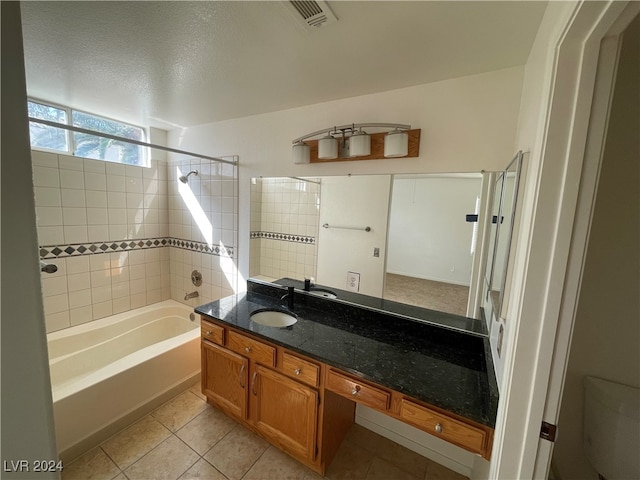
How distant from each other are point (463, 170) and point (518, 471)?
129 centimetres

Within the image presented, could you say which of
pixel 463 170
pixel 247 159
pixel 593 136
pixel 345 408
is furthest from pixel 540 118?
pixel 247 159

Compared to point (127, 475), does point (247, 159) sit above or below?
above

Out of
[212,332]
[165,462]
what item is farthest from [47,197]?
[165,462]

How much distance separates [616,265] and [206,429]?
246 cm

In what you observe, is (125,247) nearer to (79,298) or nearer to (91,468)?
(79,298)

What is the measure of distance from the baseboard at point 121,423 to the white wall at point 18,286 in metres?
1.88

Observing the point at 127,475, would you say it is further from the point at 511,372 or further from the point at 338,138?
the point at 338,138

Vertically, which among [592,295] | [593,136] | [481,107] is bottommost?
[592,295]

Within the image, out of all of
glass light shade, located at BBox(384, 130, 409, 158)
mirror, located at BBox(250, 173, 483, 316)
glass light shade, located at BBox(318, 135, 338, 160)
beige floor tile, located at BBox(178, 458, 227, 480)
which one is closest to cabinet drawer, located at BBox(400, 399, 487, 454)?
mirror, located at BBox(250, 173, 483, 316)

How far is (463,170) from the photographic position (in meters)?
1.43

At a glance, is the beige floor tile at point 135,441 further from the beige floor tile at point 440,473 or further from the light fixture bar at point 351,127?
the light fixture bar at point 351,127

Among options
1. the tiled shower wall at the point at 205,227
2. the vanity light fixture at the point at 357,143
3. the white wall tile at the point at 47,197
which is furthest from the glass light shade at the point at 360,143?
the white wall tile at the point at 47,197

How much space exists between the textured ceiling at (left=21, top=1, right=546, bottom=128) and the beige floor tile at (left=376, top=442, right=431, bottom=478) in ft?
7.43

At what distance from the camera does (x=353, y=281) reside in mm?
1889
